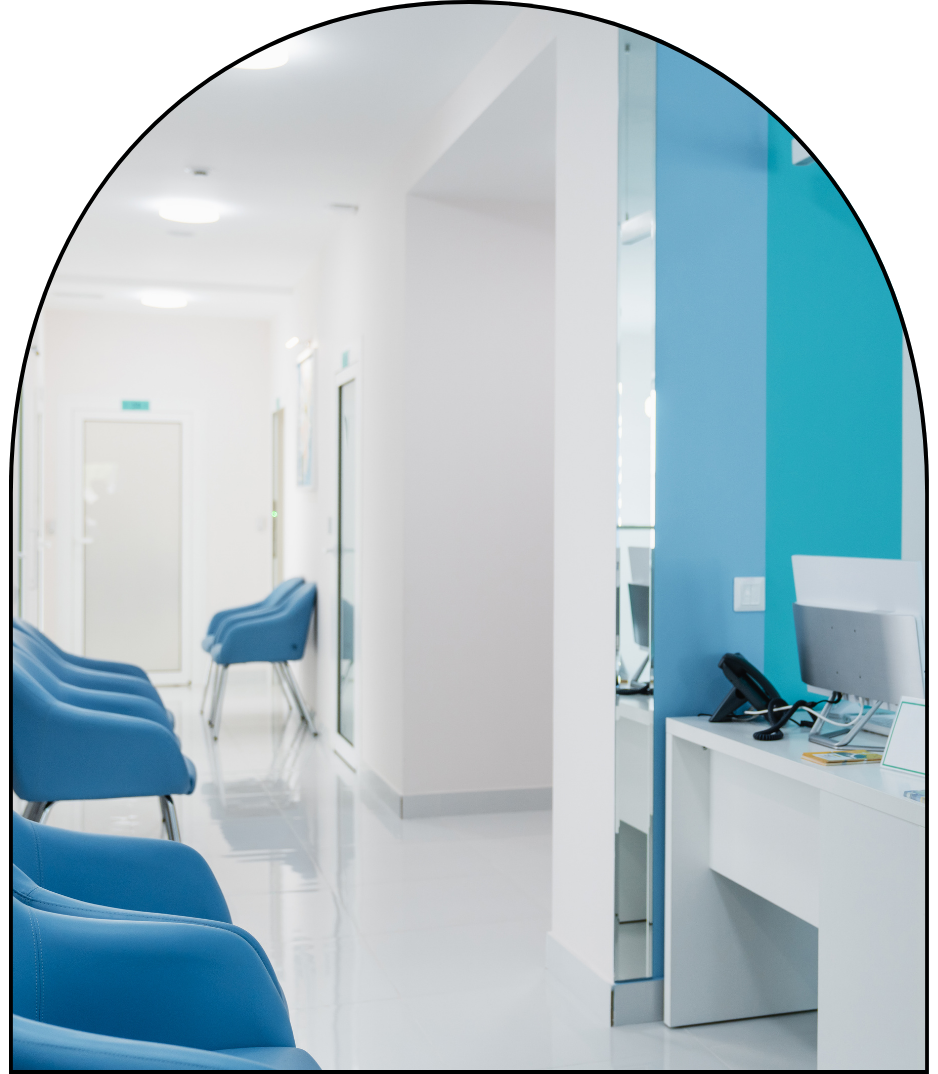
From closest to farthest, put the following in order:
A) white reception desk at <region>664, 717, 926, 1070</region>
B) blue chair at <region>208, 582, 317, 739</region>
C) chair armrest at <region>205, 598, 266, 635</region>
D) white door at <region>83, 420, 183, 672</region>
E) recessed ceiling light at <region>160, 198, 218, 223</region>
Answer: white reception desk at <region>664, 717, 926, 1070</region> < recessed ceiling light at <region>160, 198, 218, 223</region> < blue chair at <region>208, 582, 317, 739</region> < chair armrest at <region>205, 598, 266, 635</region> < white door at <region>83, 420, 183, 672</region>

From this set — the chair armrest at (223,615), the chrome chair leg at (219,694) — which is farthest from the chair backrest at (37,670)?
the chair armrest at (223,615)

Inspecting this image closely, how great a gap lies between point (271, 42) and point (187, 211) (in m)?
4.91

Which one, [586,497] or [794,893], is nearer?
[794,893]

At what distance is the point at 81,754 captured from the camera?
3383mm

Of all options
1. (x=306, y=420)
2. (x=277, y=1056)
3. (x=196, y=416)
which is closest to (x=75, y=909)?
(x=277, y=1056)

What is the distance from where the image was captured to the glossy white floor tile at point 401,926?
A: 2.55 m

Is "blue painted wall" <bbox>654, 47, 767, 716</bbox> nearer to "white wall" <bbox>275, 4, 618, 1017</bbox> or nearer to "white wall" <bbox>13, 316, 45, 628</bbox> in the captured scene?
"white wall" <bbox>275, 4, 618, 1017</bbox>

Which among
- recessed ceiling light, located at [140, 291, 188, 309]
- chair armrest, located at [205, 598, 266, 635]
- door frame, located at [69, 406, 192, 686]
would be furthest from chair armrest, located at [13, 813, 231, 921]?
door frame, located at [69, 406, 192, 686]

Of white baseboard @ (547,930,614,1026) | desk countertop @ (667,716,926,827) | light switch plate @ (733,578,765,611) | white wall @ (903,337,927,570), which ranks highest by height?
white wall @ (903,337,927,570)

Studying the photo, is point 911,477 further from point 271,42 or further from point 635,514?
point 271,42

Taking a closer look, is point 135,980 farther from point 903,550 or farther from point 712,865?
point 903,550

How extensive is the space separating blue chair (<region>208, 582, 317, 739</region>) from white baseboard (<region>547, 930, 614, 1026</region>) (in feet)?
11.8

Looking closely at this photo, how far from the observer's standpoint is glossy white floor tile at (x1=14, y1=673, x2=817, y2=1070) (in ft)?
8.36

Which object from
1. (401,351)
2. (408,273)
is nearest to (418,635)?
(401,351)
